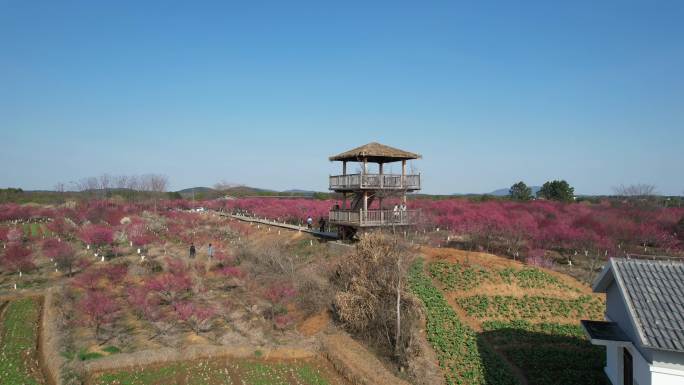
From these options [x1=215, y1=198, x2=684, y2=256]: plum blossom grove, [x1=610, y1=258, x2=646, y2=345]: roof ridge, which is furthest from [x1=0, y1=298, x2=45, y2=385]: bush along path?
[x1=215, y1=198, x2=684, y2=256]: plum blossom grove

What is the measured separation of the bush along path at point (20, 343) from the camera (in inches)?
552

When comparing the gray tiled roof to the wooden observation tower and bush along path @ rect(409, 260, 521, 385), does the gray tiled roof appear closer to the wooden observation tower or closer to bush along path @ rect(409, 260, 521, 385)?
bush along path @ rect(409, 260, 521, 385)

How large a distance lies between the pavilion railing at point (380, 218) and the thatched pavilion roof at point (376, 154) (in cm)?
363

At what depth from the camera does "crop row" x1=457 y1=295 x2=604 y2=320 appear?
18.5 metres

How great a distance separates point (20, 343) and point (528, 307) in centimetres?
2331

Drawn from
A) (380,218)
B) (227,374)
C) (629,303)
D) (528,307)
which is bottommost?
(227,374)

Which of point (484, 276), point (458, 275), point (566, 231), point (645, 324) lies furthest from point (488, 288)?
point (566, 231)

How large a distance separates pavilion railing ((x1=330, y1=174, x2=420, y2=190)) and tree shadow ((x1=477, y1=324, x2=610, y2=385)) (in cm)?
1128

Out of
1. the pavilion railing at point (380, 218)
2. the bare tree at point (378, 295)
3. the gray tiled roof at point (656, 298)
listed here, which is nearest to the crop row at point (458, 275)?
A: the bare tree at point (378, 295)

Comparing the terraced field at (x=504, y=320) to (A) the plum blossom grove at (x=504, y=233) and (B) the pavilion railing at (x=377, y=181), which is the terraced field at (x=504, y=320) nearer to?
Answer: (B) the pavilion railing at (x=377, y=181)

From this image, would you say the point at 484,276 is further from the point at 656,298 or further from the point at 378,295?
the point at 656,298

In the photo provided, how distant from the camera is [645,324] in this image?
28.7 feet

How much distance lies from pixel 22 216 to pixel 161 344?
5629 cm

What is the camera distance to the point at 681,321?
28.4ft
